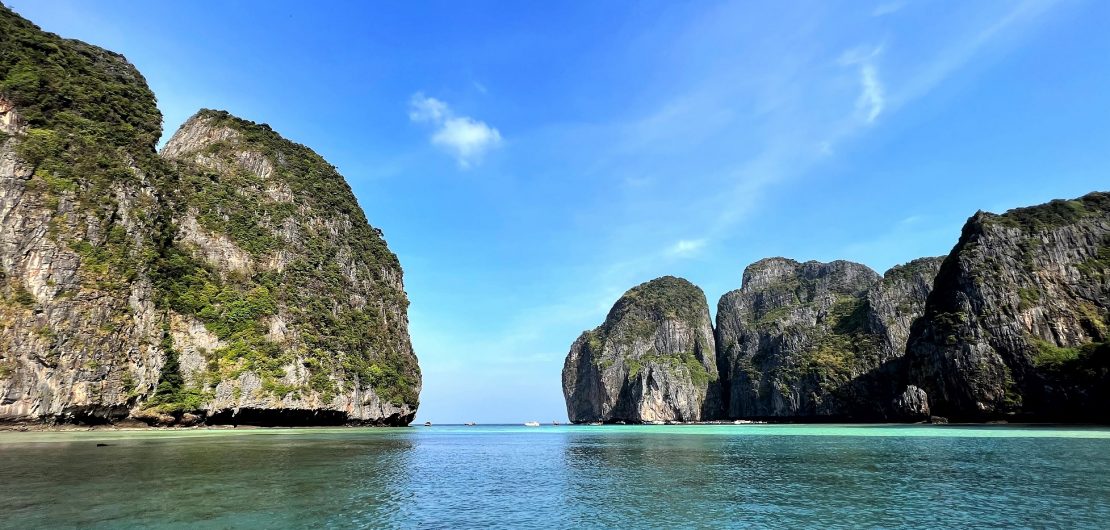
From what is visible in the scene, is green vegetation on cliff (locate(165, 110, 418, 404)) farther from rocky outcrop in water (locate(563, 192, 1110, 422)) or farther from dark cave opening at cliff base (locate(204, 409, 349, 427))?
rocky outcrop in water (locate(563, 192, 1110, 422))

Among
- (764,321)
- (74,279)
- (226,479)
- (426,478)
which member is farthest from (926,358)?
(74,279)

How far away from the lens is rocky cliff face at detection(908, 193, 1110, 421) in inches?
3241

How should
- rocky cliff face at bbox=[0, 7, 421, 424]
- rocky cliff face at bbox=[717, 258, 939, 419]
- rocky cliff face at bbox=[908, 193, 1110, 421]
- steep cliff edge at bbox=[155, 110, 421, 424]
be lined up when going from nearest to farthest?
rocky cliff face at bbox=[0, 7, 421, 424] → steep cliff edge at bbox=[155, 110, 421, 424] → rocky cliff face at bbox=[908, 193, 1110, 421] → rocky cliff face at bbox=[717, 258, 939, 419]

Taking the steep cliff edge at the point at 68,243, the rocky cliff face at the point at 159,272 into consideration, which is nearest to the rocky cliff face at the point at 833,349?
the rocky cliff face at the point at 159,272

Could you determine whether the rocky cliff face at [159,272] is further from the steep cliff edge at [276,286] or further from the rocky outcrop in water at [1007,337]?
the rocky outcrop in water at [1007,337]

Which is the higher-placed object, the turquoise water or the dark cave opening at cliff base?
the turquoise water

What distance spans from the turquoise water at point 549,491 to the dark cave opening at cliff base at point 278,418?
143 ft

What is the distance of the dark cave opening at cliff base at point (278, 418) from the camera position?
234 feet

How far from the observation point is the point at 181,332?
2758 inches

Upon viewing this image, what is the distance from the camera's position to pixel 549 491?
2073 centimetres

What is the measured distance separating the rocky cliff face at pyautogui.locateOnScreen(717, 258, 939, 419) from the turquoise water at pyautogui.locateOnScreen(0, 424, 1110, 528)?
4572 inches

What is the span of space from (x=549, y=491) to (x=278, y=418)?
73.6 meters

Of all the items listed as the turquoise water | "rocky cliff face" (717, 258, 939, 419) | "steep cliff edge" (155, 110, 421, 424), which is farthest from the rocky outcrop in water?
"steep cliff edge" (155, 110, 421, 424)

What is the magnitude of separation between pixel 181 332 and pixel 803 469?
→ 76826 millimetres
